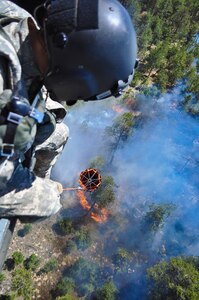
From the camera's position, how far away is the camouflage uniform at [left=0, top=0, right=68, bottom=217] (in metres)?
2.61

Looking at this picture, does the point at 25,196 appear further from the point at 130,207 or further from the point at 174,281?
the point at 130,207

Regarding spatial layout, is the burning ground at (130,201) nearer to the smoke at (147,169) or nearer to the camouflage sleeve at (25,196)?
the smoke at (147,169)

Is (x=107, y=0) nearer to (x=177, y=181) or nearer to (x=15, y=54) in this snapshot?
(x=15, y=54)

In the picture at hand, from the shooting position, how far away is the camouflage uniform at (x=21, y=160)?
2613 millimetres

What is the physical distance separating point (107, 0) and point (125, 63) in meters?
0.57

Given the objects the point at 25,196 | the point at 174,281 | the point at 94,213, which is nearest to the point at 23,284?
the point at 94,213

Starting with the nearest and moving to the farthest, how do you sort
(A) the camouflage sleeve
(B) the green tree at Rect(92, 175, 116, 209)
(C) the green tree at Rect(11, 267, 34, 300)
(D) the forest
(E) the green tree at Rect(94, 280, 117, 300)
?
(A) the camouflage sleeve
(C) the green tree at Rect(11, 267, 34, 300)
(E) the green tree at Rect(94, 280, 117, 300)
(D) the forest
(B) the green tree at Rect(92, 175, 116, 209)

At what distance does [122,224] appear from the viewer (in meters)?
11.6

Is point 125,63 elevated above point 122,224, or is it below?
above

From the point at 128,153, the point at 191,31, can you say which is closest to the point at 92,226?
the point at 128,153

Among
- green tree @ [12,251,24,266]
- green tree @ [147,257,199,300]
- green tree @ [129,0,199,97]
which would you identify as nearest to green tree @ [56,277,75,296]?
green tree @ [12,251,24,266]

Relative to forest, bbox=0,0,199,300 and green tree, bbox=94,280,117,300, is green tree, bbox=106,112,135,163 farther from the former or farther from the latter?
green tree, bbox=94,280,117,300

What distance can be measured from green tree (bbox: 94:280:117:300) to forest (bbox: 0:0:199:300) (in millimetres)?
26

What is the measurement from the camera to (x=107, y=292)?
9094 millimetres
